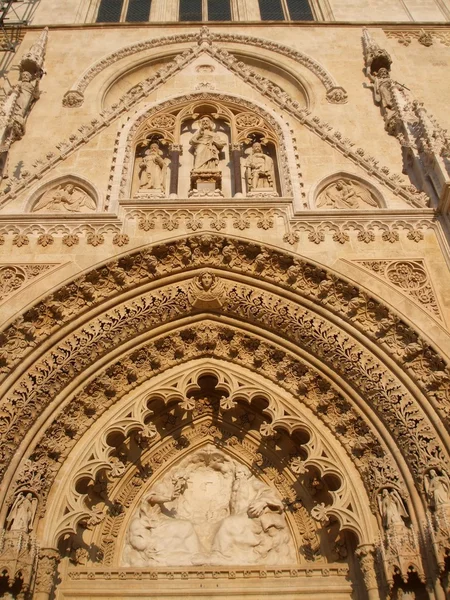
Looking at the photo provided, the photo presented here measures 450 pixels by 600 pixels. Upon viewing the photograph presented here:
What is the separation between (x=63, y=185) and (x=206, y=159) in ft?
8.89

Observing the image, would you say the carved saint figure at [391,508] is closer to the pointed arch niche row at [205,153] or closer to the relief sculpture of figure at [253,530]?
the relief sculpture of figure at [253,530]

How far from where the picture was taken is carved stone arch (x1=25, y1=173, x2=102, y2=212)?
10.1 meters

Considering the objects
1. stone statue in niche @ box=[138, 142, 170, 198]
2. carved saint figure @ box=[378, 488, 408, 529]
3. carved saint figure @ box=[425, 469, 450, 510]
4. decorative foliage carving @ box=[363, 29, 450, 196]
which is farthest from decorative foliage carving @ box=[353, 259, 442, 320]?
stone statue in niche @ box=[138, 142, 170, 198]

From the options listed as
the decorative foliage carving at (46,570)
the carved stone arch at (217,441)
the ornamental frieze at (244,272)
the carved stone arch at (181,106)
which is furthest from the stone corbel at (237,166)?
the decorative foliage carving at (46,570)

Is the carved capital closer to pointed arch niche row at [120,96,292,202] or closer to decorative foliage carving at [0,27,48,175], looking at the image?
pointed arch niche row at [120,96,292,202]

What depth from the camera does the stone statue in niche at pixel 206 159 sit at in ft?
35.5

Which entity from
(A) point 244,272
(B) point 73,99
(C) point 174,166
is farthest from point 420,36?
(A) point 244,272

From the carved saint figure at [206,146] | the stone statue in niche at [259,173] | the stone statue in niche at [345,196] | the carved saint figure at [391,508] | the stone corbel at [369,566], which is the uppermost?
the carved saint figure at [206,146]

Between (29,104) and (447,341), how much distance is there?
9609 mm

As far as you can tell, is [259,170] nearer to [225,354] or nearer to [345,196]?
[345,196]

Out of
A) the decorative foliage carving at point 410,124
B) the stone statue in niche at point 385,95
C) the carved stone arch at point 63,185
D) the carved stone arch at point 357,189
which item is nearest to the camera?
the decorative foliage carving at point 410,124

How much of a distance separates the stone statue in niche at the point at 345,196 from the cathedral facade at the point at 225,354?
40mm

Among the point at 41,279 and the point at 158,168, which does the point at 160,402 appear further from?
the point at 158,168

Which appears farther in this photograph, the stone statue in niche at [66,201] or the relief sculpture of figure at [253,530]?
the stone statue in niche at [66,201]
